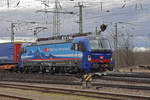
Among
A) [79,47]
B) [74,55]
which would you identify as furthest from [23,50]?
[79,47]

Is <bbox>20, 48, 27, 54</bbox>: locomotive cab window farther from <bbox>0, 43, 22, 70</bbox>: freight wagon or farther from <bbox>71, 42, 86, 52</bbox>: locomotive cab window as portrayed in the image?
<bbox>71, 42, 86, 52</bbox>: locomotive cab window

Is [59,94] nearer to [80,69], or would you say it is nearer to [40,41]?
[80,69]

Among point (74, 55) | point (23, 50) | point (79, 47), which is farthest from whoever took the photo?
point (23, 50)

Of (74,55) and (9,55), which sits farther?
(9,55)

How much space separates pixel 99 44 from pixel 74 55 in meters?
2.26

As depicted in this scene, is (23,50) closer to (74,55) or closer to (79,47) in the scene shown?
(74,55)

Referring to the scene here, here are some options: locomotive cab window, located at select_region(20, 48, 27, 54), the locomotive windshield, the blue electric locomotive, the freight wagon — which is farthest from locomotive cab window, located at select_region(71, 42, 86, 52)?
the freight wagon

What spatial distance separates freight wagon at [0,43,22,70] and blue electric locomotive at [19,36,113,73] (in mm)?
4005

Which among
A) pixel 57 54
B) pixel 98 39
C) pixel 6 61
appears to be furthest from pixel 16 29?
pixel 98 39

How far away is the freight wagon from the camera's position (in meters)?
28.6

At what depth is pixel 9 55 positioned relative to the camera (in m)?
29.1

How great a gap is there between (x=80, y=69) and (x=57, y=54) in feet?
9.85

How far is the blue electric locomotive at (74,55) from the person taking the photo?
20.4 metres

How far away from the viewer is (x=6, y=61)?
97.1 feet
